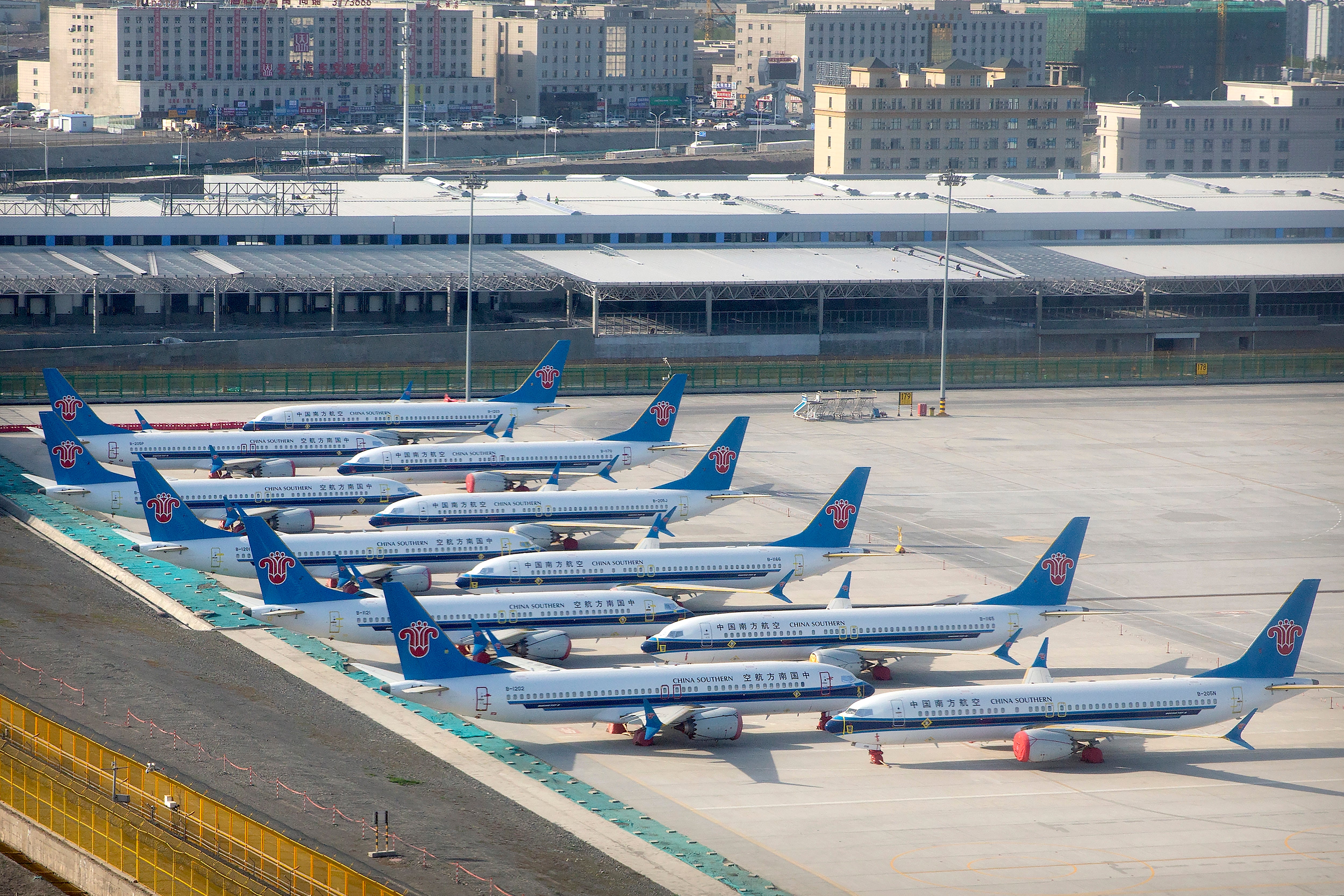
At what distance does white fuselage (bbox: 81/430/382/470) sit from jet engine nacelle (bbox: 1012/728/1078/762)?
52073 mm

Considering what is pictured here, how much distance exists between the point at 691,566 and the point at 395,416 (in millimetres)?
38616

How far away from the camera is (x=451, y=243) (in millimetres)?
154750

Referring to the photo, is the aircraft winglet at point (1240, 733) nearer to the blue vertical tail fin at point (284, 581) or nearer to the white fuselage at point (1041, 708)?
the white fuselage at point (1041, 708)

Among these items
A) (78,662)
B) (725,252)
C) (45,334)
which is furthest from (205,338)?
(78,662)

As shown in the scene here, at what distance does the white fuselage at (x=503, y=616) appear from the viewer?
66312 millimetres

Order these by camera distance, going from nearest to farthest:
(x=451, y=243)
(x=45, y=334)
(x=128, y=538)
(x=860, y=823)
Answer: (x=860, y=823), (x=128, y=538), (x=45, y=334), (x=451, y=243)

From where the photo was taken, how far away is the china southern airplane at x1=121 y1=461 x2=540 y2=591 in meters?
75.1

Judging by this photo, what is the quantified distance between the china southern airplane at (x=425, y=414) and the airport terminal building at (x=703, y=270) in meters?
27.3

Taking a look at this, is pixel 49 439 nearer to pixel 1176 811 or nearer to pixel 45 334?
pixel 45 334

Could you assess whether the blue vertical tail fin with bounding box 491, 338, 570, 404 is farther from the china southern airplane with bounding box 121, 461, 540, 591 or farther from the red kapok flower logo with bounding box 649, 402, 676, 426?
the china southern airplane with bounding box 121, 461, 540, 591

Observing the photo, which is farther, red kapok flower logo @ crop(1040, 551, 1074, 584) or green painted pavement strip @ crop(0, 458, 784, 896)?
red kapok flower logo @ crop(1040, 551, 1074, 584)

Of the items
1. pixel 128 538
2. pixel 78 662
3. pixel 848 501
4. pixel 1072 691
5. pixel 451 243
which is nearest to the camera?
pixel 1072 691

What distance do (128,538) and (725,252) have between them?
81175 millimetres

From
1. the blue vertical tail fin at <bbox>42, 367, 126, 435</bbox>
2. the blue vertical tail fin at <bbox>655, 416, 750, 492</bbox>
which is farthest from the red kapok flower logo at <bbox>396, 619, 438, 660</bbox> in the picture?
the blue vertical tail fin at <bbox>42, 367, 126, 435</bbox>
